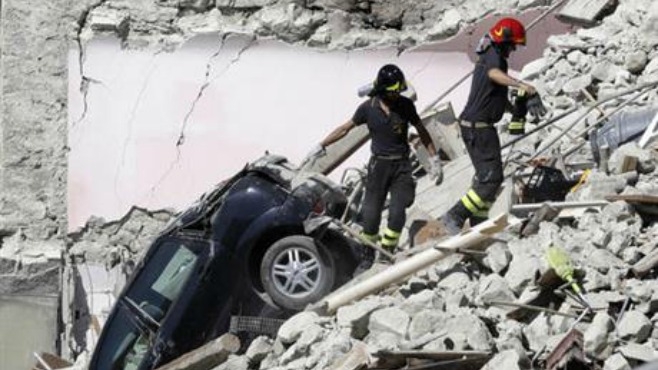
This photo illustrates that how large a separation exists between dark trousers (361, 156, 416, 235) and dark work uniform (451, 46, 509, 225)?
1.41 ft

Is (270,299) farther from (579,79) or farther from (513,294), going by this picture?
(579,79)

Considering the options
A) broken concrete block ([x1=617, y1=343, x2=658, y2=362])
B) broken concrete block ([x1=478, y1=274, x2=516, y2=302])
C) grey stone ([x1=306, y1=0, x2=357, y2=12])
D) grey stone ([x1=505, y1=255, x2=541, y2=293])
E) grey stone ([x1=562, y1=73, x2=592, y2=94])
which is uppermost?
grey stone ([x1=306, y1=0, x2=357, y2=12])

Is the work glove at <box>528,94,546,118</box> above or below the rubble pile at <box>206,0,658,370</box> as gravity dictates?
above

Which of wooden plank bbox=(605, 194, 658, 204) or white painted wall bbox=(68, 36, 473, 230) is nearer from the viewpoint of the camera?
wooden plank bbox=(605, 194, 658, 204)

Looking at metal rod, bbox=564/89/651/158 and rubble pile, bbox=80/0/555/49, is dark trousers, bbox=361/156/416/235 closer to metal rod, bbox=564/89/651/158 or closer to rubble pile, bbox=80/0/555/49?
metal rod, bbox=564/89/651/158

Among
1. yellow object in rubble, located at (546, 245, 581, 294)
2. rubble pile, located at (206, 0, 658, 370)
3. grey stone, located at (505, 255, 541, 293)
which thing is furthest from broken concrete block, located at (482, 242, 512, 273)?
yellow object in rubble, located at (546, 245, 581, 294)

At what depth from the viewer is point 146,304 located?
37.8 ft

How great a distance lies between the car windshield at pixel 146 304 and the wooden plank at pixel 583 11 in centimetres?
514

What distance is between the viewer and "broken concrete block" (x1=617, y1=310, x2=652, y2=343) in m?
9.02

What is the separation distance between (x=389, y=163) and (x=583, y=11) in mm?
3912

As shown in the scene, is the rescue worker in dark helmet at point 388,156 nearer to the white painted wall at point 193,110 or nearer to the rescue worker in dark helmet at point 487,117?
the rescue worker in dark helmet at point 487,117

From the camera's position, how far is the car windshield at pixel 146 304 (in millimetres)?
11388

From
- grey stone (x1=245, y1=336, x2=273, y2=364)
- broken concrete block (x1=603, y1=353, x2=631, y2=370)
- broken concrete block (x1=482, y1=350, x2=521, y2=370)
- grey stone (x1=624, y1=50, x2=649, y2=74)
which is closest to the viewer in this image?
broken concrete block (x1=603, y1=353, x2=631, y2=370)

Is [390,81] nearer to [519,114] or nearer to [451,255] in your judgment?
[519,114]
